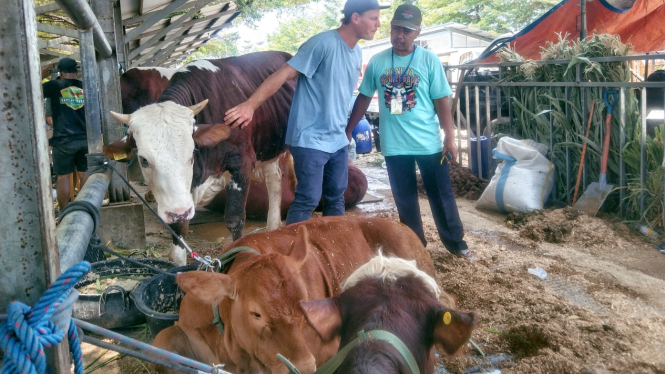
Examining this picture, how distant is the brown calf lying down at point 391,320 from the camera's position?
1698 mm

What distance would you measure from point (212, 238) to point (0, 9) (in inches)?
202

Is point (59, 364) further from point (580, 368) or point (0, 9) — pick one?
point (580, 368)

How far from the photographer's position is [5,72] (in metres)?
1.10

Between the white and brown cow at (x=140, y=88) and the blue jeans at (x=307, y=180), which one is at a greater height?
the white and brown cow at (x=140, y=88)

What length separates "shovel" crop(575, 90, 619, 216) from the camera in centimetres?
611

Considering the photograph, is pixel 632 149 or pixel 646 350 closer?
pixel 646 350

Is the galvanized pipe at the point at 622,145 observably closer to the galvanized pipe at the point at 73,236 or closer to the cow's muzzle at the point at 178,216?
the cow's muzzle at the point at 178,216

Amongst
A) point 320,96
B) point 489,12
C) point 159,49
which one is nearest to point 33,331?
point 320,96

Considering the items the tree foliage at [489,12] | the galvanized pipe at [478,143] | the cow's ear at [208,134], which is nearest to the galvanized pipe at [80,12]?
the cow's ear at [208,134]

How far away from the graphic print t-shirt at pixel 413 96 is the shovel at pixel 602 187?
224 cm

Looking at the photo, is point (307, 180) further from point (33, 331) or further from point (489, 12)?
point (489, 12)

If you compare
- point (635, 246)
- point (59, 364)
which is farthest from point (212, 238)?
point (59, 364)

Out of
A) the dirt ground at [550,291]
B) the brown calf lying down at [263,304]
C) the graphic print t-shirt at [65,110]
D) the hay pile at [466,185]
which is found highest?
the graphic print t-shirt at [65,110]

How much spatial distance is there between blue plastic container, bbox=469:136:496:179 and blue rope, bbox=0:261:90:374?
7.62 meters
